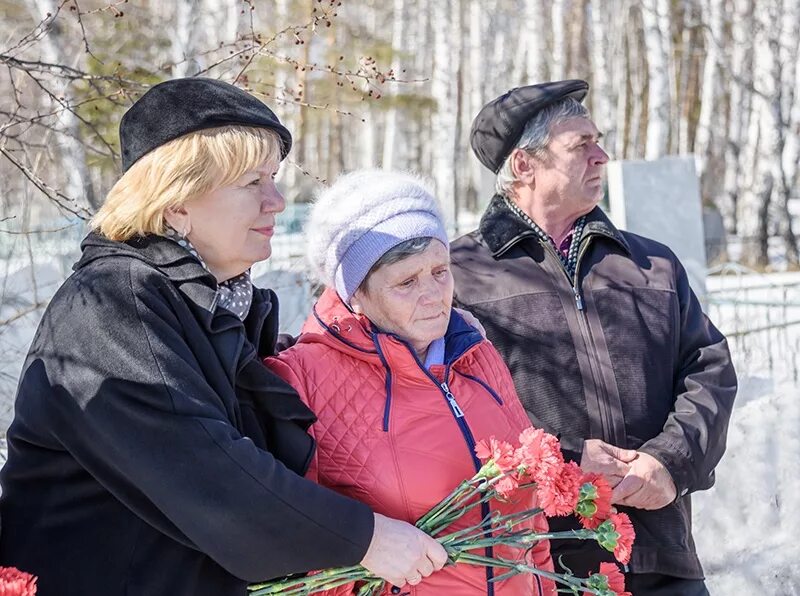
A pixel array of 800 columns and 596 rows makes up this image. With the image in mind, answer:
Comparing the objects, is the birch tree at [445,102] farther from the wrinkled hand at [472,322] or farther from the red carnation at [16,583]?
the red carnation at [16,583]

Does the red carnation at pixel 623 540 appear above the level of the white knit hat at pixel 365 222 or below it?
below

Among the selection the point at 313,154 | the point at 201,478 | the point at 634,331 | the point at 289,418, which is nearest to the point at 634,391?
the point at 634,331

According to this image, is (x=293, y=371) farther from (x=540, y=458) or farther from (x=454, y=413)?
(x=540, y=458)

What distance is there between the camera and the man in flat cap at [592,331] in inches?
106

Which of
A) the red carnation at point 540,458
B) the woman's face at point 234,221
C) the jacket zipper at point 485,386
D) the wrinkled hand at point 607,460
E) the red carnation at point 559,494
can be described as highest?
the woman's face at point 234,221

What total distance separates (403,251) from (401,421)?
1.22 feet

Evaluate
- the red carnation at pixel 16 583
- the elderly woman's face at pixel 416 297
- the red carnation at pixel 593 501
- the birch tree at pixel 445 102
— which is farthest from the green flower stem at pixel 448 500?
the birch tree at pixel 445 102

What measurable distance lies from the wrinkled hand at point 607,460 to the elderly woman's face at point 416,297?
0.59 meters

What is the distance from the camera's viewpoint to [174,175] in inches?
72.5

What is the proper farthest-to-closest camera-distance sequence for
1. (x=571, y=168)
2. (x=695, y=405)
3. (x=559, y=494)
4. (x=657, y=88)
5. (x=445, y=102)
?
(x=445, y=102) → (x=657, y=88) → (x=571, y=168) → (x=695, y=405) → (x=559, y=494)

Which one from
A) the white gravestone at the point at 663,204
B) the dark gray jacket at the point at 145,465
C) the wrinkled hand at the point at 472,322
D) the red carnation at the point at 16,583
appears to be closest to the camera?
the red carnation at the point at 16,583

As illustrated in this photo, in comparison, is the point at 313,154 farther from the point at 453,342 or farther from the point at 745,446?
the point at 453,342

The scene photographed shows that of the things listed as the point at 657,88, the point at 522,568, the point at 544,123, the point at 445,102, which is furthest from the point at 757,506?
the point at 445,102

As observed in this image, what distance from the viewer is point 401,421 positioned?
212cm
